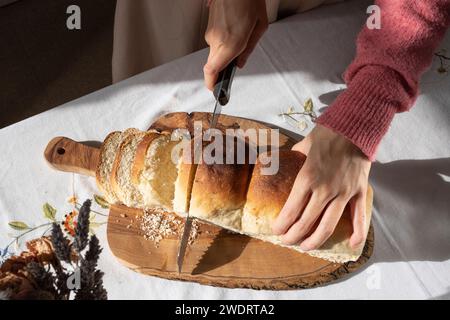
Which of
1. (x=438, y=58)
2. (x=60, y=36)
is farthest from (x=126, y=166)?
(x=60, y=36)

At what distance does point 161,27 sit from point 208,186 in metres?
0.53

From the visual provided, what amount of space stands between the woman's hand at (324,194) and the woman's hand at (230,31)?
228mm

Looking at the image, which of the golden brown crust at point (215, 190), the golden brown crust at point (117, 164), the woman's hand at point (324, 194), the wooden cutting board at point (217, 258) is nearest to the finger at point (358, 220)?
the woman's hand at point (324, 194)

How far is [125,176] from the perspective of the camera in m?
0.92

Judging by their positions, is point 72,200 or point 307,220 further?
point 72,200

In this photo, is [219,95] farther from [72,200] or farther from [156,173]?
[72,200]

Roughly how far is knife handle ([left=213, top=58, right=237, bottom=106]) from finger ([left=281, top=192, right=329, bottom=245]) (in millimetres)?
250

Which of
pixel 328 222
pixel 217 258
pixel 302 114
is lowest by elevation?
pixel 217 258

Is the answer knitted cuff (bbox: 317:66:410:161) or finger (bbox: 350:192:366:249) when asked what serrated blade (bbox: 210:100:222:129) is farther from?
finger (bbox: 350:192:366:249)

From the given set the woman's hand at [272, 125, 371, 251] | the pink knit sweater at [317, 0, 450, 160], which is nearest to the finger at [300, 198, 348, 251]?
the woman's hand at [272, 125, 371, 251]

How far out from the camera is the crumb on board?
37.0 inches

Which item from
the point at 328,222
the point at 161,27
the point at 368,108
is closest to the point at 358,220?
the point at 328,222

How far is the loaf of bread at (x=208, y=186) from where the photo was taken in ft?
2.76

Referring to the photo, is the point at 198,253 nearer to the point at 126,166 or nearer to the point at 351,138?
the point at 126,166
